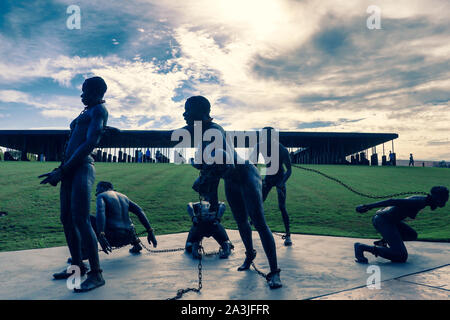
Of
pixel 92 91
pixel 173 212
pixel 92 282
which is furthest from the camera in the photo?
pixel 173 212

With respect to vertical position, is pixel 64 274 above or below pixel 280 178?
below

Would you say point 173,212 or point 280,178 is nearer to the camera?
point 280,178

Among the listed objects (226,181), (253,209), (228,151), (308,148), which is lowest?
(253,209)

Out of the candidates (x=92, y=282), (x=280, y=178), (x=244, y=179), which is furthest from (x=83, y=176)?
(x=280, y=178)

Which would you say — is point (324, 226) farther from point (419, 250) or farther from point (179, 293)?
point (179, 293)

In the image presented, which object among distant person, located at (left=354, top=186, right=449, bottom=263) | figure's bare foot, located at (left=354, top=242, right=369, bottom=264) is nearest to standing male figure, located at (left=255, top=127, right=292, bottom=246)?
figure's bare foot, located at (left=354, top=242, right=369, bottom=264)

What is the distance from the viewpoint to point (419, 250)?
6.05m

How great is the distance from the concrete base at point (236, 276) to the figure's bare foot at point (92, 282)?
8 cm

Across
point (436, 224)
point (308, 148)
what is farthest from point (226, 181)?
point (308, 148)

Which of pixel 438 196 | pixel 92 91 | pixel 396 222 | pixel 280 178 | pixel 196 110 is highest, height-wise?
pixel 92 91

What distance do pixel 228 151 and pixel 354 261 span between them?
2.95 meters

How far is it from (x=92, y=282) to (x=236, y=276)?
1.74 m

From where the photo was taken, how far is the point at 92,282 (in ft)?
12.4

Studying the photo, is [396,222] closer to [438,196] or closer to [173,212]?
[438,196]
